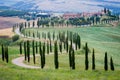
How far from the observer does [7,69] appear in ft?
281

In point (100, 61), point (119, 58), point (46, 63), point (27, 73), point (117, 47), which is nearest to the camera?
point (27, 73)

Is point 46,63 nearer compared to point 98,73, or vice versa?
point 98,73

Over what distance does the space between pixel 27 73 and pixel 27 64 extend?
45.3 meters

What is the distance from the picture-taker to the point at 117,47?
195000 mm

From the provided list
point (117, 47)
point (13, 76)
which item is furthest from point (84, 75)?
point (117, 47)

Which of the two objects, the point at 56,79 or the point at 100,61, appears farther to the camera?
the point at 100,61

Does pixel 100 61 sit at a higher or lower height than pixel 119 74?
lower

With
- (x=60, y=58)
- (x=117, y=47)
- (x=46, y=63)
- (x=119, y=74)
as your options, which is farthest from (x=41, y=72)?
(x=117, y=47)

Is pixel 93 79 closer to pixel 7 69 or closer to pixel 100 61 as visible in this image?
pixel 7 69

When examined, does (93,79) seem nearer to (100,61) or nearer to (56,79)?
(56,79)

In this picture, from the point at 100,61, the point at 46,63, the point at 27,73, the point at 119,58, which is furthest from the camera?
the point at 119,58

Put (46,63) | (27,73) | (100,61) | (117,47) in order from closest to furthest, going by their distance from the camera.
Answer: (27,73), (46,63), (100,61), (117,47)

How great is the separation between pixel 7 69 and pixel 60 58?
188ft

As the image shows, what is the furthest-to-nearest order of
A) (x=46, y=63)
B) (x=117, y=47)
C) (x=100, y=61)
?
(x=117, y=47) → (x=100, y=61) → (x=46, y=63)
